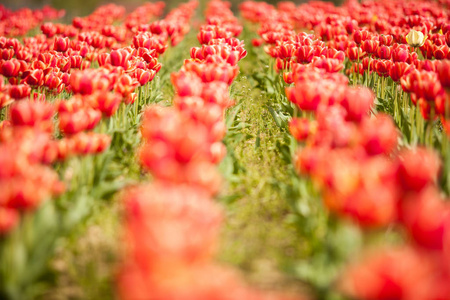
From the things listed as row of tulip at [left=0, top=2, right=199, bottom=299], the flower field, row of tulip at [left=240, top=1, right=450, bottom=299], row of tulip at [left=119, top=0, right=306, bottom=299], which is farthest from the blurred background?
row of tulip at [left=119, top=0, right=306, bottom=299]

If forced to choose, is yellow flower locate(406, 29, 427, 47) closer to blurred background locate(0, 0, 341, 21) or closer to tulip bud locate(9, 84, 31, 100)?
tulip bud locate(9, 84, 31, 100)

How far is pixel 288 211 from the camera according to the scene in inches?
111

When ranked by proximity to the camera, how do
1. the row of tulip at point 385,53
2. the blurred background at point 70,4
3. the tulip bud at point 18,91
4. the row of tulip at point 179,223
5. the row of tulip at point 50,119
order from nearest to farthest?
1. the row of tulip at point 179,223
2. the row of tulip at point 50,119
3. the row of tulip at point 385,53
4. the tulip bud at point 18,91
5. the blurred background at point 70,4

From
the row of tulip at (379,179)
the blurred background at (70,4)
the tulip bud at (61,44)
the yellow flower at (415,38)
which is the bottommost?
the blurred background at (70,4)

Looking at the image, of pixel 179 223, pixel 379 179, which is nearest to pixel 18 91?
pixel 179 223

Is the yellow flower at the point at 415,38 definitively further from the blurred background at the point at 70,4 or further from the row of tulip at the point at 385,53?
the blurred background at the point at 70,4

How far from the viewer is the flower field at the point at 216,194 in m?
1.36

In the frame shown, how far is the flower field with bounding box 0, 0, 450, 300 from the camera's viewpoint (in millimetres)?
1357

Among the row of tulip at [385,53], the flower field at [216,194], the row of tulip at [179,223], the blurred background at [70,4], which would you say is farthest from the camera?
the blurred background at [70,4]

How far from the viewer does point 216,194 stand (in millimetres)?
2449

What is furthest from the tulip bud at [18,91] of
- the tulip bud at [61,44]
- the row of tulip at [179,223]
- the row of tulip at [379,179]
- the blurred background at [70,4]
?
the blurred background at [70,4]

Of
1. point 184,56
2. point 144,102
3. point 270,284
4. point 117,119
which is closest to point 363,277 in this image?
point 270,284

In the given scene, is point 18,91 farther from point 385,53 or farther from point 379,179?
point 385,53

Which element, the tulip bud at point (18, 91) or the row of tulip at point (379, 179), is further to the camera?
the tulip bud at point (18, 91)
